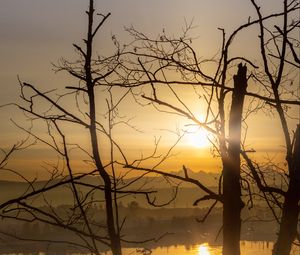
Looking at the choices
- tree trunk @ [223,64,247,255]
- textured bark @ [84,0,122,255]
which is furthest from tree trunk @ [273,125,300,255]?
textured bark @ [84,0,122,255]

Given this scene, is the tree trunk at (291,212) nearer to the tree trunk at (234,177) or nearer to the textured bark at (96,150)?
the tree trunk at (234,177)

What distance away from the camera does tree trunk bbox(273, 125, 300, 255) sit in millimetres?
5918

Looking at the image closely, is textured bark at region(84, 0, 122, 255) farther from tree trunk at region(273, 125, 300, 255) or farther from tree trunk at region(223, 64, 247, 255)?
tree trunk at region(273, 125, 300, 255)

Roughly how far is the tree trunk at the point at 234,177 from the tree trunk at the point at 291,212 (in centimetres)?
114

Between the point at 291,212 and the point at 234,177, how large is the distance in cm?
135

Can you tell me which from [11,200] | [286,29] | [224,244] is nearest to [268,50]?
[286,29]

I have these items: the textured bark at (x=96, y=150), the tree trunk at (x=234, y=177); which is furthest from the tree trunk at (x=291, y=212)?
the textured bark at (x=96, y=150)

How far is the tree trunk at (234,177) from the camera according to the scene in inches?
196

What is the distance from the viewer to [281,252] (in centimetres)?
596

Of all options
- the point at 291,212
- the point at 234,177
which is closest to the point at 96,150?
the point at 234,177

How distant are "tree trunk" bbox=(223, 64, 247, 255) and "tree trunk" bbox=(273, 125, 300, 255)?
1143 mm

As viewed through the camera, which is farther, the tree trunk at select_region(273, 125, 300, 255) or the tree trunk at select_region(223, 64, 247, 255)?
the tree trunk at select_region(273, 125, 300, 255)

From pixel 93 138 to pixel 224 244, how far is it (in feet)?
4.99

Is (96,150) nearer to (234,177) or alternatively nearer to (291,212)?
(234,177)
